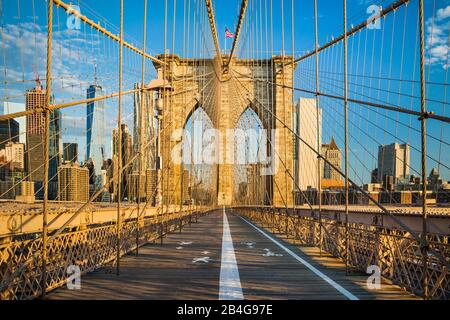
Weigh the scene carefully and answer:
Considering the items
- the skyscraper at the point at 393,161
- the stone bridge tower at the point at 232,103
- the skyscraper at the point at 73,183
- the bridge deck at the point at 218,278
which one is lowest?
the bridge deck at the point at 218,278

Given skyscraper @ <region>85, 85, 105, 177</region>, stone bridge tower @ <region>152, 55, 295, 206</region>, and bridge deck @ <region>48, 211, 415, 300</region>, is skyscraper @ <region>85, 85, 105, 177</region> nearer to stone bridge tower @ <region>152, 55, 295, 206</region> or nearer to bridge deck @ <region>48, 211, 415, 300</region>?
bridge deck @ <region>48, 211, 415, 300</region>

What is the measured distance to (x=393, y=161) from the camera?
674 inches

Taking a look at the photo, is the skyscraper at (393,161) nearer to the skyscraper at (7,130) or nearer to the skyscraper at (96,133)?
the skyscraper at (96,133)

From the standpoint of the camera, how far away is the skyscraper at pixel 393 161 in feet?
52.2

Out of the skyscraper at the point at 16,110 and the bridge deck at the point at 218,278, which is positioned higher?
the skyscraper at the point at 16,110

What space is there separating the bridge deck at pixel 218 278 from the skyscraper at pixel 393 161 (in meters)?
7.57

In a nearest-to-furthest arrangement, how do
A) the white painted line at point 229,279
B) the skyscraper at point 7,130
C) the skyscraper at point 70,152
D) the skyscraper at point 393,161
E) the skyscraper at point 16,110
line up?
the white painted line at point 229,279, the skyscraper at point 7,130, the skyscraper at point 16,110, the skyscraper at point 70,152, the skyscraper at point 393,161

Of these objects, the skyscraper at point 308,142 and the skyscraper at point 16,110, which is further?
the skyscraper at point 308,142

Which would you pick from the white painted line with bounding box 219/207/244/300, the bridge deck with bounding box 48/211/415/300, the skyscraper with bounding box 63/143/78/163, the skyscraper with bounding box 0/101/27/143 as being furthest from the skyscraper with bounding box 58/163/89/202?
the white painted line with bounding box 219/207/244/300

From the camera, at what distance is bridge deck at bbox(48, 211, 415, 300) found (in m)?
5.48

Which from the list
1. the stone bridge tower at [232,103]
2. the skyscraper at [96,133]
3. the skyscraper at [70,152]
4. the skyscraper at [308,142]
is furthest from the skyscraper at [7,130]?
the stone bridge tower at [232,103]

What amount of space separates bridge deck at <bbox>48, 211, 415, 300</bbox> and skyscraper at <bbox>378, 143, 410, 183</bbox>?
24.8 feet
